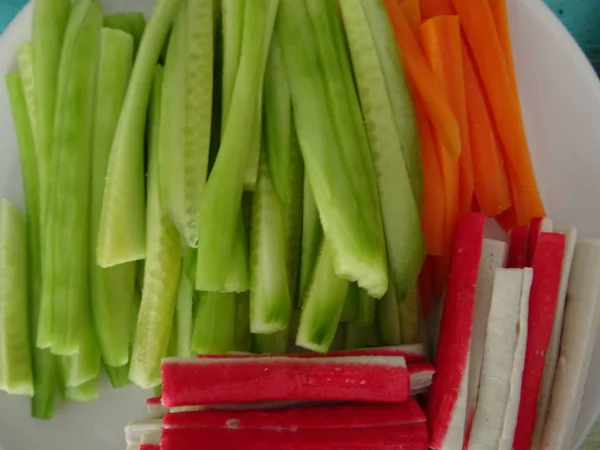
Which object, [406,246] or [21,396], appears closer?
[406,246]

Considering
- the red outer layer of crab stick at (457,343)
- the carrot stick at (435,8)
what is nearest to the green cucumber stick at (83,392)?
the red outer layer of crab stick at (457,343)

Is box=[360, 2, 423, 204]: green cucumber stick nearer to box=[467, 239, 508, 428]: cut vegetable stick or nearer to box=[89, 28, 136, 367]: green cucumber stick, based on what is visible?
box=[467, 239, 508, 428]: cut vegetable stick

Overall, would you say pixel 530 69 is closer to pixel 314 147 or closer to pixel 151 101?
pixel 314 147

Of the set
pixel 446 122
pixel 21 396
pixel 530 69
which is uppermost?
pixel 530 69

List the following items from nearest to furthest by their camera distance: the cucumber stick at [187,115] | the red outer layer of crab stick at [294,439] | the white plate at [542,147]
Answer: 1. the red outer layer of crab stick at [294,439]
2. the cucumber stick at [187,115]
3. the white plate at [542,147]

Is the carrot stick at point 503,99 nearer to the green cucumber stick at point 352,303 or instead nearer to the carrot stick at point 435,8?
the carrot stick at point 435,8

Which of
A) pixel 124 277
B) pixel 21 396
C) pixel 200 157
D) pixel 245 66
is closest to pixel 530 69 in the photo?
pixel 245 66
